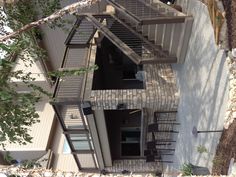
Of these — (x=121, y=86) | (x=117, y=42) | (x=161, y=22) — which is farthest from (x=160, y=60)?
(x=121, y=86)

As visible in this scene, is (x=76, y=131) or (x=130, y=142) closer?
(x=76, y=131)

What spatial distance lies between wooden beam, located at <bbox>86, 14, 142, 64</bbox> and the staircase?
1.56 feet

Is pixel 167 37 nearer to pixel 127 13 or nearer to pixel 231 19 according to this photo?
pixel 127 13

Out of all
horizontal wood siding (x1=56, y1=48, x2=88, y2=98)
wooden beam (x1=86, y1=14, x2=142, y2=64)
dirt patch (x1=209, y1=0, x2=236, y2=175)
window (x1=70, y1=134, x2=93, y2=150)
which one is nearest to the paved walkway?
dirt patch (x1=209, y1=0, x2=236, y2=175)

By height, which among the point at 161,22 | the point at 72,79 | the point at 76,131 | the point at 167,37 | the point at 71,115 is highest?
the point at 161,22

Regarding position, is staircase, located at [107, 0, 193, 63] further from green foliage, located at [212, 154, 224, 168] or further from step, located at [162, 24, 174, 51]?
green foliage, located at [212, 154, 224, 168]

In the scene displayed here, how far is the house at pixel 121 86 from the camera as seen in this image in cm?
865

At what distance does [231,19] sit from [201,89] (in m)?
2.38

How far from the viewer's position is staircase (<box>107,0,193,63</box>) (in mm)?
7805

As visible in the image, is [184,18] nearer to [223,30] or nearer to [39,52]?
[223,30]

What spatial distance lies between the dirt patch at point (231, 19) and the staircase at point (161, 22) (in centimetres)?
220

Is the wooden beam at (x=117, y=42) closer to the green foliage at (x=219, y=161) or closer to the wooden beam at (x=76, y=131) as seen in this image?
the wooden beam at (x=76, y=131)

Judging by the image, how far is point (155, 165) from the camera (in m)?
12.9

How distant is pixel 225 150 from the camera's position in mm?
5652
